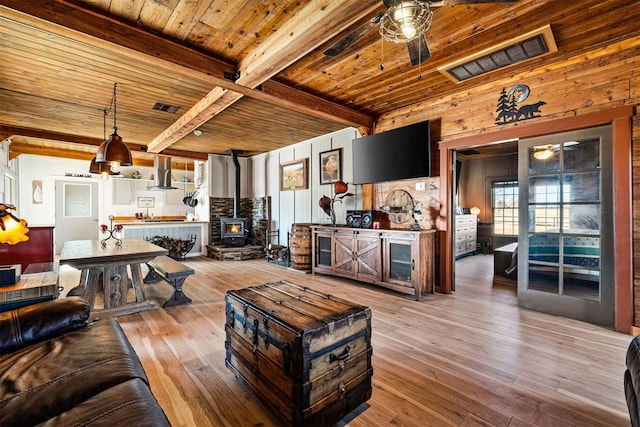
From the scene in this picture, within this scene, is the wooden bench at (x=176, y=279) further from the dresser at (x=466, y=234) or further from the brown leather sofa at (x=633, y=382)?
the dresser at (x=466, y=234)

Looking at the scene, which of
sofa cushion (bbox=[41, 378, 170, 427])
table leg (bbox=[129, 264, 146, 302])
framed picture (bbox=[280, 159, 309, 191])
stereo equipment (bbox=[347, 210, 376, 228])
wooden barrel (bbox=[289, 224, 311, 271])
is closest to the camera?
sofa cushion (bbox=[41, 378, 170, 427])

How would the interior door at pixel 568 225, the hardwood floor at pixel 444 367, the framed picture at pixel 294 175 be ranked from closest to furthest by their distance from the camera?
1. the hardwood floor at pixel 444 367
2. the interior door at pixel 568 225
3. the framed picture at pixel 294 175

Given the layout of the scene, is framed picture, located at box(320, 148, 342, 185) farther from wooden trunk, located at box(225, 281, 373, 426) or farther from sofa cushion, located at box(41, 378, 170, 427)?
sofa cushion, located at box(41, 378, 170, 427)

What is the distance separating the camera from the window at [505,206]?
24.6 feet

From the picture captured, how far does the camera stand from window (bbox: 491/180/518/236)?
7.49 metres

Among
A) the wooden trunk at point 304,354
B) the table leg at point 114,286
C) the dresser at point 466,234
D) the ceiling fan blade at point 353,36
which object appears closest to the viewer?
the wooden trunk at point 304,354

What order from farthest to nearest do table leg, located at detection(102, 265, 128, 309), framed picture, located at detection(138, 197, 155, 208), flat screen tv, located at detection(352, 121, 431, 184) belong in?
framed picture, located at detection(138, 197, 155, 208) → flat screen tv, located at detection(352, 121, 431, 184) → table leg, located at detection(102, 265, 128, 309)

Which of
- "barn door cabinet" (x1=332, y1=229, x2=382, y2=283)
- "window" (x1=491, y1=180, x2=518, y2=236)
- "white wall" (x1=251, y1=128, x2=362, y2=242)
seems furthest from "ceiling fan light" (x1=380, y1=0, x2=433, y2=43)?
"window" (x1=491, y1=180, x2=518, y2=236)

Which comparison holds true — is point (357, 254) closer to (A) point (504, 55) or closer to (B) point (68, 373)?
(A) point (504, 55)

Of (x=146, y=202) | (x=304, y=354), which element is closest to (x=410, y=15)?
(x=304, y=354)

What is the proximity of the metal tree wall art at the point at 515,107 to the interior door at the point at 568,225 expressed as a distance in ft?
1.01

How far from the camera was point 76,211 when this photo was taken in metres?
8.21

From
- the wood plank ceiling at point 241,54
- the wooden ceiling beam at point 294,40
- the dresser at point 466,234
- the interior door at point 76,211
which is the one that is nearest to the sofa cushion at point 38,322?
the wood plank ceiling at point 241,54

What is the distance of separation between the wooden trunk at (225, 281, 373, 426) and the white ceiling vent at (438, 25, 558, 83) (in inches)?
114
